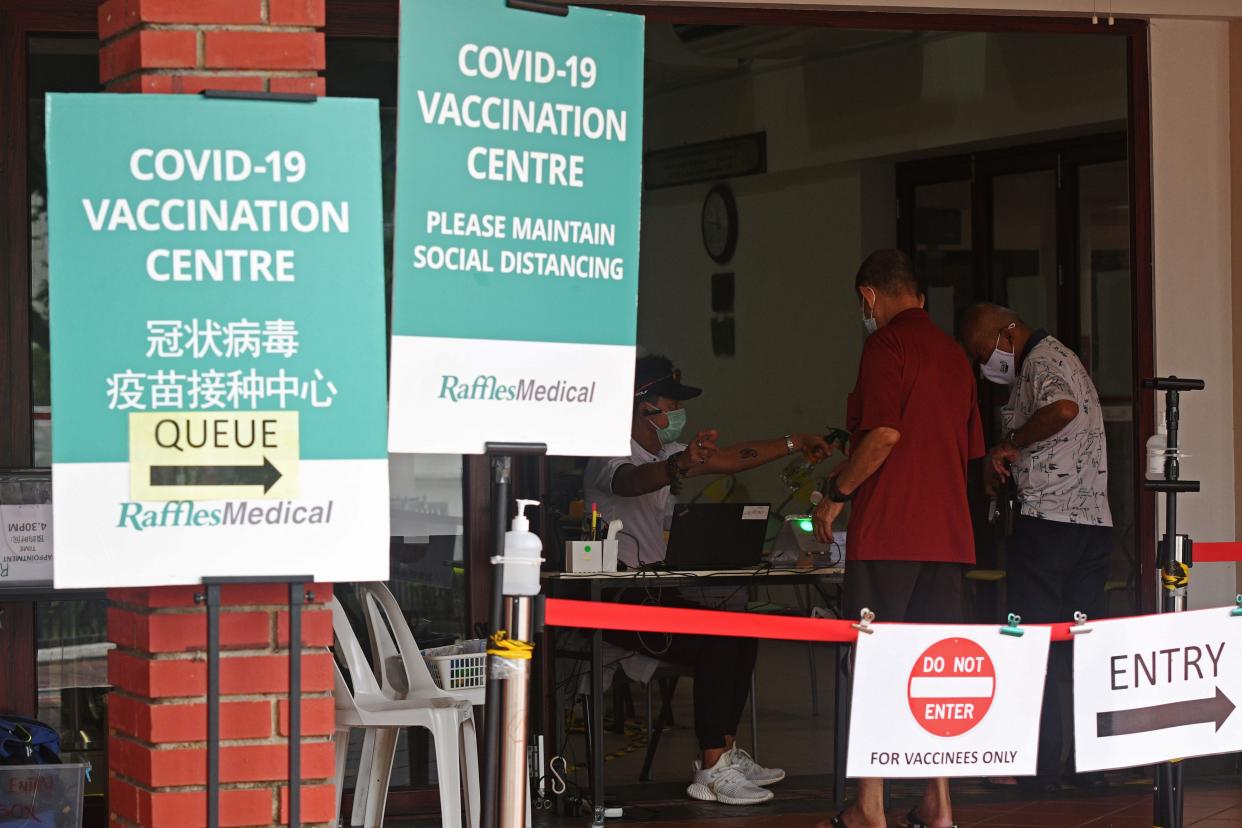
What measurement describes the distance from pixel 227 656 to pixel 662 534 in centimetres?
328

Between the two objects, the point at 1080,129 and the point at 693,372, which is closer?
the point at 1080,129

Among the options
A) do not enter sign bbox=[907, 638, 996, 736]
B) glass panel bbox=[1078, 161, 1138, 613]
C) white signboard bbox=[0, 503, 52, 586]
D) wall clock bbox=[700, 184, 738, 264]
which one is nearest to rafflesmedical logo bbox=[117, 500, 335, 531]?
do not enter sign bbox=[907, 638, 996, 736]

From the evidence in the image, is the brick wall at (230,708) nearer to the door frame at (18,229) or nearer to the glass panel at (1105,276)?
the door frame at (18,229)

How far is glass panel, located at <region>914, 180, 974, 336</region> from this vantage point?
944 centimetres

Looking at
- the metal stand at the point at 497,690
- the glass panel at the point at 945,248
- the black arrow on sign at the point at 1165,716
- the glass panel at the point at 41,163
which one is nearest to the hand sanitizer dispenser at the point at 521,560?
the metal stand at the point at 497,690

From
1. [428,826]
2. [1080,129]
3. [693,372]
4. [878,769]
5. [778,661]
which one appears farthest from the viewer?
[693,372]

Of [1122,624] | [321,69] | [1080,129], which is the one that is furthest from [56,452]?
[1080,129]

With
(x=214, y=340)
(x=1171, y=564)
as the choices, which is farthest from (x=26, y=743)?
(x=1171, y=564)

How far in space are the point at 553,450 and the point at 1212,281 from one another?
3.84 m

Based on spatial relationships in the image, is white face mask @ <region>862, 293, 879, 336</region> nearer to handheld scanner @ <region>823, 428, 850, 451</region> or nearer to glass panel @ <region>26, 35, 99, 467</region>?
handheld scanner @ <region>823, 428, 850, 451</region>

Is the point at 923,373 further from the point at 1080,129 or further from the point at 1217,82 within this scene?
the point at 1080,129

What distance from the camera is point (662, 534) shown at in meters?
6.18

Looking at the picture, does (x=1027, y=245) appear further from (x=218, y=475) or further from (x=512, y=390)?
(x=218, y=475)

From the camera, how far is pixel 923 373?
4.88 metres
